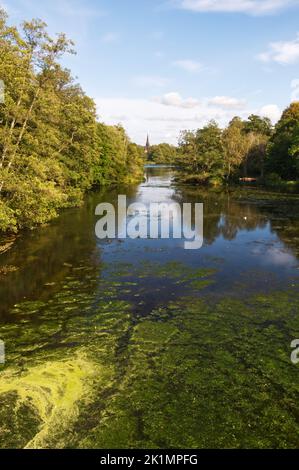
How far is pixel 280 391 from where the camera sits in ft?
29.7

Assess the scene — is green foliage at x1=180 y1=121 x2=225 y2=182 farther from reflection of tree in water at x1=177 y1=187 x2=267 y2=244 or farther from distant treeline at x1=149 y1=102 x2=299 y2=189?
reflection of tree in water at x1=177 y1=187 x2=267 y2=244

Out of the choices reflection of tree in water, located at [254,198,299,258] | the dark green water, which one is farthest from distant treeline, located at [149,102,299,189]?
the dark green water

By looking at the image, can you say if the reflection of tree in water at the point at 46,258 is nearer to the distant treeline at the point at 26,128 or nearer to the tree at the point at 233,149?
the distant treeline at the point at 26,128

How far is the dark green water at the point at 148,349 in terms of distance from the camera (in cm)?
786

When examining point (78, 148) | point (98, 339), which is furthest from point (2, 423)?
point (78, 148)

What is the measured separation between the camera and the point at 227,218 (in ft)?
111

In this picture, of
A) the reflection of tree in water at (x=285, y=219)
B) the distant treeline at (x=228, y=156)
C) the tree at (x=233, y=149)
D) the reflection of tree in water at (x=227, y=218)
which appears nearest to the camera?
the reflection of tree in water at (x=285, y=219)

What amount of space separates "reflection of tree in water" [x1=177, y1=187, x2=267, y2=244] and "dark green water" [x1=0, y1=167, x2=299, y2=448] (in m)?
6.14

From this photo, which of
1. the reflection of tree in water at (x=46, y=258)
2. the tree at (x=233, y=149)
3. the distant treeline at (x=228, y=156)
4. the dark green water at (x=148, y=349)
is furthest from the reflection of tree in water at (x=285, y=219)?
the tree at (x=233, y=149)

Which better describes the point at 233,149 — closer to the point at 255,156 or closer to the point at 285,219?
the point at 255,156

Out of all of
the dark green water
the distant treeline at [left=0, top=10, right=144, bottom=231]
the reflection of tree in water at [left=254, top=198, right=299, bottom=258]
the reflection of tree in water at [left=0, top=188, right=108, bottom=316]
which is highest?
the distant treeline at [left=0, top=10, right=144, bottom=231]

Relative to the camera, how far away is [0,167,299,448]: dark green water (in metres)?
7.86

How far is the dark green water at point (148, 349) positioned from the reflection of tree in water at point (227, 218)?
6.14 meters
